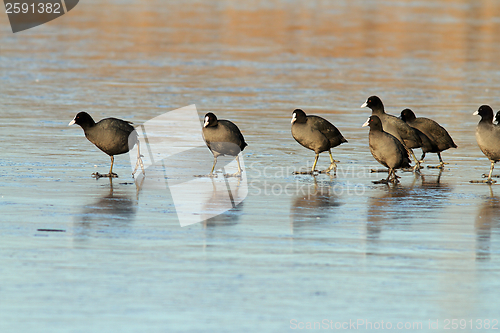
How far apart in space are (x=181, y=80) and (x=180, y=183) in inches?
527

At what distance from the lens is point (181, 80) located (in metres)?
24.4

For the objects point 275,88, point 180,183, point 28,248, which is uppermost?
point 28,248

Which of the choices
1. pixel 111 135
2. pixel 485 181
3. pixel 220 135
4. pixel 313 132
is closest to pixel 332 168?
pixel 313 132

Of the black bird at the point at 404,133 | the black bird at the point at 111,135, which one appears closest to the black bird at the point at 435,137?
the black bird at the point at 404,133

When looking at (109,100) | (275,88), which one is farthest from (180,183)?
(275,88)

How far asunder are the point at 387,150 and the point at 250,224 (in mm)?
3526

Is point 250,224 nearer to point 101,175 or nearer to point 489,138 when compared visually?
point 101,175

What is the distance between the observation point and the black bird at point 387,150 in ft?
38.6

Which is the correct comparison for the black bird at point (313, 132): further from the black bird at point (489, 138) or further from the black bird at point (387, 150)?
the black bird at point (489, 138)

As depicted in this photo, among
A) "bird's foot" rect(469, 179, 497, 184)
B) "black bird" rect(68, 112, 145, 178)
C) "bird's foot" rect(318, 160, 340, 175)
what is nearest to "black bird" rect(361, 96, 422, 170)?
"bird's foot" rect(318, 160, 340, 175)

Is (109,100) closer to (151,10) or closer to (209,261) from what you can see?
(209,261)

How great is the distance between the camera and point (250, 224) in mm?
9000

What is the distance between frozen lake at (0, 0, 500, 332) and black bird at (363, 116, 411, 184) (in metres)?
0.35

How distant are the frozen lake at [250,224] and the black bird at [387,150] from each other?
0.35m
